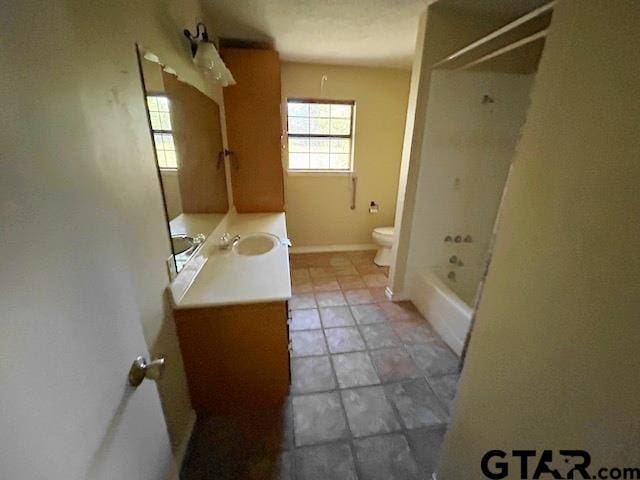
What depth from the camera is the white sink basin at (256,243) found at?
2090 millimetres

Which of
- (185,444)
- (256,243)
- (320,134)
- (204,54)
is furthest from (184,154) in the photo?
(320,134)

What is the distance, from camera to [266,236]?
216cm

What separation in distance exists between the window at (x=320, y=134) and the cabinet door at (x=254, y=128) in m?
0.73

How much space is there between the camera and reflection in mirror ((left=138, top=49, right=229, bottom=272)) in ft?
3.95

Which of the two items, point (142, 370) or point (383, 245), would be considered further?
point (383, 245)

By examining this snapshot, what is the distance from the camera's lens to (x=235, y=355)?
1.45 meters

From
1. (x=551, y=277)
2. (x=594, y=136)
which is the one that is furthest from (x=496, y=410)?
(x=594, y=136)

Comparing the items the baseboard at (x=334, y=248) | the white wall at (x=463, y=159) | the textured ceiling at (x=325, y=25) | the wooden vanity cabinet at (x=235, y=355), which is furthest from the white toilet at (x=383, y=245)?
the wooden vanity cabinet at (x=235, y=355)

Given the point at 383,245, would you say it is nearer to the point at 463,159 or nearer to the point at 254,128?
the point at 463,159

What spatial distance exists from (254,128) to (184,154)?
4.01 feet

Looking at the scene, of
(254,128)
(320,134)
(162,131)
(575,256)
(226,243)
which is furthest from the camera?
(320,134)

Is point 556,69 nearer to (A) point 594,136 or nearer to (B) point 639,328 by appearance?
(A) point 594,136

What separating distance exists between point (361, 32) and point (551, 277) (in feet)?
7.70

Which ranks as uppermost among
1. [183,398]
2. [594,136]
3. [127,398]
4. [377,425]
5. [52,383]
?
[594,136]
